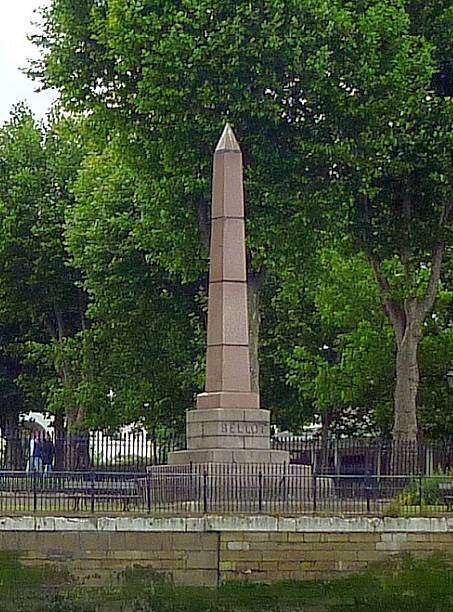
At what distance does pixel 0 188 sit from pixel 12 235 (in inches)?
91.1

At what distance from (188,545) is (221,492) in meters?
1.67

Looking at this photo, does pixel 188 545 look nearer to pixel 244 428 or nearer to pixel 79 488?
pixel 79 488

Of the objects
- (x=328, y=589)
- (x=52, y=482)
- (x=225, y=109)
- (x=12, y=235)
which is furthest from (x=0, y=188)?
(x=328, y=589)

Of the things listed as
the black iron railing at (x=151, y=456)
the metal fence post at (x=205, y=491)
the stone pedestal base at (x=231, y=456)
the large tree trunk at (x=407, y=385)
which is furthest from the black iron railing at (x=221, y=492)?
the large tree trunk at (x=407, y=385)

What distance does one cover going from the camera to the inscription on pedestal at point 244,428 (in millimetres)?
26328

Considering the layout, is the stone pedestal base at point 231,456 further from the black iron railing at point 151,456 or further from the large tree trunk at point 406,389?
the large tree trunk at point 406,389

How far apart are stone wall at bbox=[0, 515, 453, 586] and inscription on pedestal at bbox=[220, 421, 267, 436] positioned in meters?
3.59

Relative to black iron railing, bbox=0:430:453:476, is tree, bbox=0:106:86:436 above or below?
above

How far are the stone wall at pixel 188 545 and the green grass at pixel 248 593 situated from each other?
0.25 metres

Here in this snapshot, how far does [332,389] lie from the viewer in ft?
126

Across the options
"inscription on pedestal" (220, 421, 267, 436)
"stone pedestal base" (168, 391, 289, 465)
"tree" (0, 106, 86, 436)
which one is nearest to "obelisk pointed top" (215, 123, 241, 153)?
"stone pedestal base" (168, 391, 289, 465)

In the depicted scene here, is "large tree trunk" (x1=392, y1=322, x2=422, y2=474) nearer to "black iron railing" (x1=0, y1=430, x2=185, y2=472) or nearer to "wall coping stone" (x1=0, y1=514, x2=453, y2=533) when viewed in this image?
"black iron railing" (x1=0, y1=430, x2=185, y2=472)

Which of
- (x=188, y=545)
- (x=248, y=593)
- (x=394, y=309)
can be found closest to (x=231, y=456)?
(x=188, y=545)

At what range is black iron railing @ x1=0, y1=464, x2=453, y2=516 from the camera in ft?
78.8
